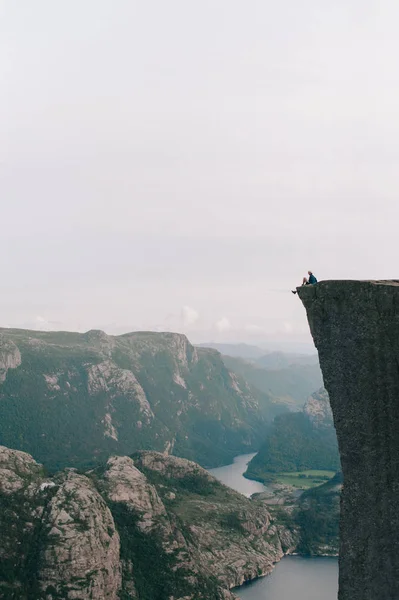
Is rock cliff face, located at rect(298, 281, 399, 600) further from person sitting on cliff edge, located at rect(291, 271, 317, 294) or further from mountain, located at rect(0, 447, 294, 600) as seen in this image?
mountain, located at rect(0, 447, 294, 600)

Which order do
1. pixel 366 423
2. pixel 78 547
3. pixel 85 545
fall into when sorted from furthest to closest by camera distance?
pixel 85 545
pixel 78 547
pixel 366 423

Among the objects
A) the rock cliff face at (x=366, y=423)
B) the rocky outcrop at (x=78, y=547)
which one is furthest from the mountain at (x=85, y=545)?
the rock cliff face at (x=366, y=423)

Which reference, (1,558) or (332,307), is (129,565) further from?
(332,307)

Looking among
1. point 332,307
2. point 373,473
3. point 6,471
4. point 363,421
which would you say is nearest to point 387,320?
point 332,307

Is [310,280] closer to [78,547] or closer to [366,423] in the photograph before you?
[366,423]

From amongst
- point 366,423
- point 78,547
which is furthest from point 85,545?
point 366,423

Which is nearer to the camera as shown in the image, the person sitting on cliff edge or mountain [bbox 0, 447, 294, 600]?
the person sitting on cliff edge

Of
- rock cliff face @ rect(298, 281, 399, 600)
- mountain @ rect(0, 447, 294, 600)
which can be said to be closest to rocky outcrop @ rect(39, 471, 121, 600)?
mountain @ rect(0, 447, 294, 600)

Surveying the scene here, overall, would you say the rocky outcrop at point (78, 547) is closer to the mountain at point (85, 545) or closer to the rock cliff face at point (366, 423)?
the mountain at point (85, 545)
